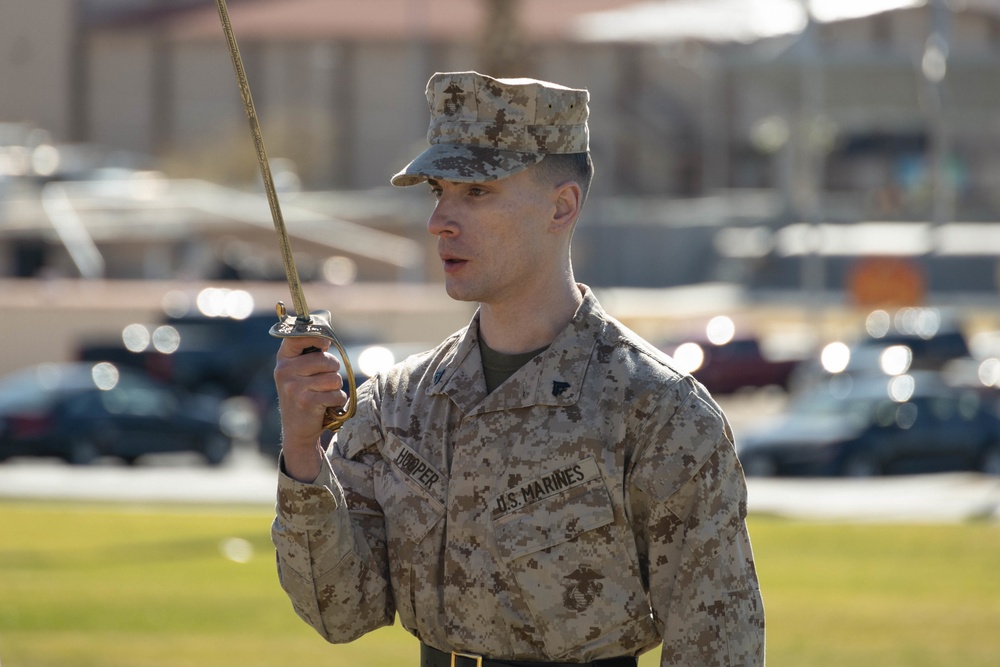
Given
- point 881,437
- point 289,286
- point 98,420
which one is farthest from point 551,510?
point 98,420

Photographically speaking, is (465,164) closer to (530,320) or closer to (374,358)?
(530,320)

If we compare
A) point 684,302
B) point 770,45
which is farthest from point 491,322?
point 770,45

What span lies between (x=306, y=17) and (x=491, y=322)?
74790mm

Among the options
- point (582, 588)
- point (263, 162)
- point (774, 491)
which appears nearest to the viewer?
point (263, 162)

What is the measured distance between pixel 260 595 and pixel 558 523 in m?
9.19

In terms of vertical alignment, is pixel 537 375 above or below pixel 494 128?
below

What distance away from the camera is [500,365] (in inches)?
149

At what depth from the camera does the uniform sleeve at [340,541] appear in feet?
11.6

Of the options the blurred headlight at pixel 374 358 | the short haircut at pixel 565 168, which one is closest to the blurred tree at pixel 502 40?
the blurred headlight at pixel 374 358

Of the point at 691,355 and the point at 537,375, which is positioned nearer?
the point at 537,375

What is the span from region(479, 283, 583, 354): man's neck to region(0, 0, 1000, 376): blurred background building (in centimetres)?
1944

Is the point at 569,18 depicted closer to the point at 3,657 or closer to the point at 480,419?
the point at 3,657

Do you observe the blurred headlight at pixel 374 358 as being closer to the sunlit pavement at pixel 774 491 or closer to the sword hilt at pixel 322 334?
the sunlit pavement at pixel 774 491

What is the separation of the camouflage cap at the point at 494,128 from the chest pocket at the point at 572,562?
66 centimetres
